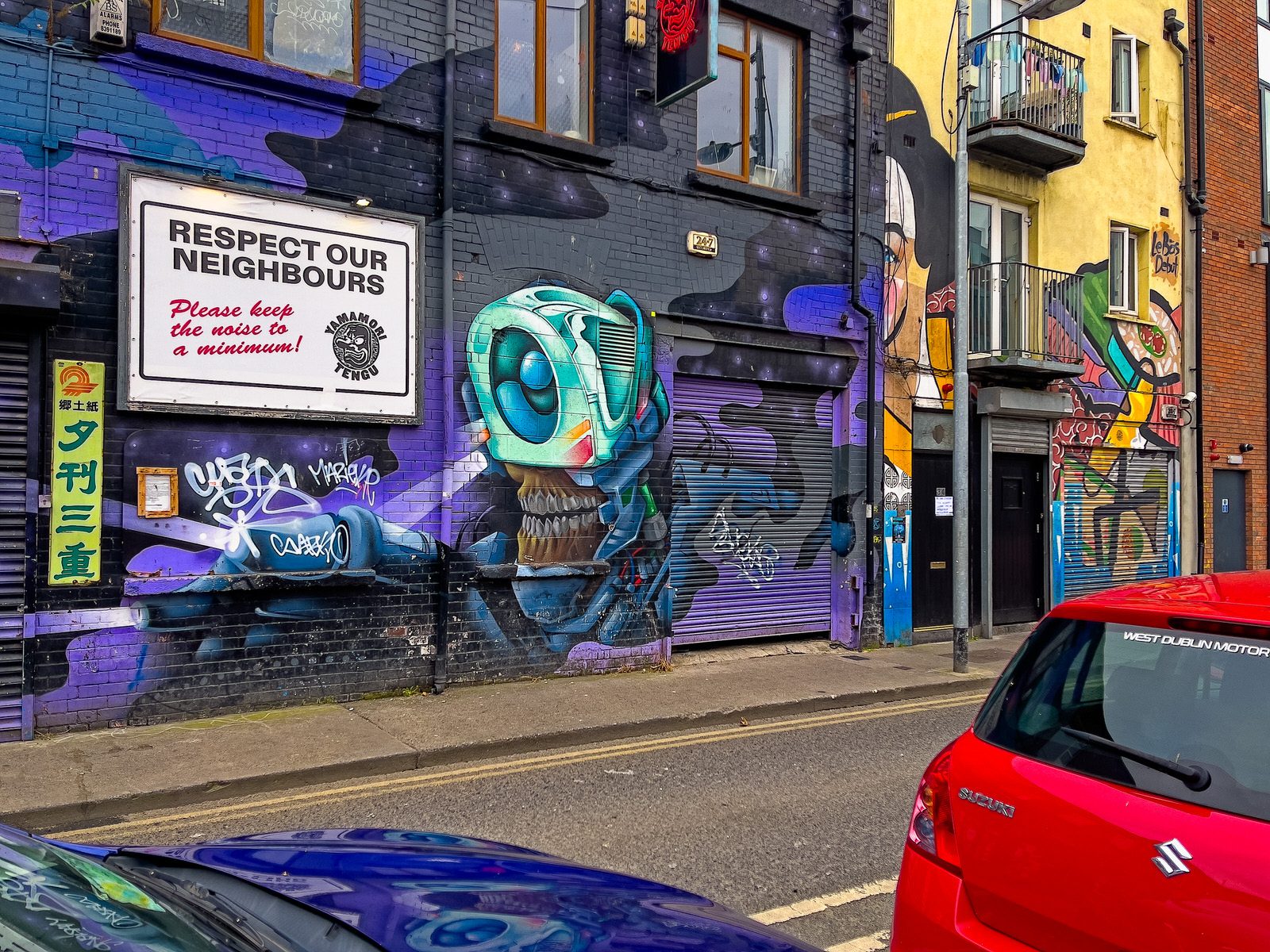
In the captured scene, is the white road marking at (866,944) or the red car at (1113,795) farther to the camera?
the white road marking at (866,944)

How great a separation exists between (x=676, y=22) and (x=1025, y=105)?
5885 mm

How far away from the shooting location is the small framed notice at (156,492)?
7.38 m

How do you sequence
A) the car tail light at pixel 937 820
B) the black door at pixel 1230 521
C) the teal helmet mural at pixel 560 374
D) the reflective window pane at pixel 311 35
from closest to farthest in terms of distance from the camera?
the car tail light at pixel 937 820 → the reflective window pane at pixel 311 35 → the teal helmet mural at pixel 560 374 → the black door at pixel 1230 521

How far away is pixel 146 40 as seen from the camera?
7.38 metres

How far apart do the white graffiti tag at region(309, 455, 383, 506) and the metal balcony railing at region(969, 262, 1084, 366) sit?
27.9 feet

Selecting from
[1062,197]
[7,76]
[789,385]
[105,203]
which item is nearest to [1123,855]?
[105,203]

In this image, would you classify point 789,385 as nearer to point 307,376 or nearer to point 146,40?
point 307,376

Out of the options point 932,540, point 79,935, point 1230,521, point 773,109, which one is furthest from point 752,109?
point 1230,521

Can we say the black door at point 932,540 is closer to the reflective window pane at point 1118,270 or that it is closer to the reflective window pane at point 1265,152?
the reflective window pane at point 1118,270

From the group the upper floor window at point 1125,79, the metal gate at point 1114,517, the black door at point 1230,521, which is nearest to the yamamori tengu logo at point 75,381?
the metal gate at point 1114,517

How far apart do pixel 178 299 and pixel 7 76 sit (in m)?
1.86

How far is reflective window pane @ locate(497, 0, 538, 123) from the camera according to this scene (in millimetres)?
9516

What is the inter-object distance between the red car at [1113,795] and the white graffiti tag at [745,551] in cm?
783

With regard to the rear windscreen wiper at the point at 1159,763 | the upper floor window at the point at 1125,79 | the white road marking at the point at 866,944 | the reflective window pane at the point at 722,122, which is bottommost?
the white road marking at the point at 866,944
